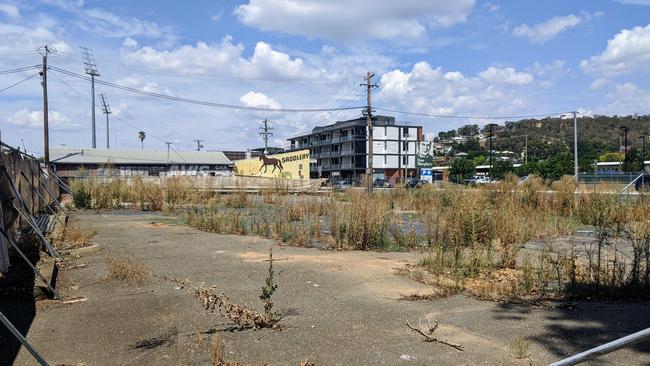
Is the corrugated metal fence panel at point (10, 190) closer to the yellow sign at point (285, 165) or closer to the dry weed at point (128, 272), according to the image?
the dry weed at point (128, 272)

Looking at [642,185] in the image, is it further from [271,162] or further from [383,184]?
[271,162]

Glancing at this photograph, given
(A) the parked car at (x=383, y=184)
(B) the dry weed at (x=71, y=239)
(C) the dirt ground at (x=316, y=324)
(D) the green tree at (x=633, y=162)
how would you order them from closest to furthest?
1. (C) the dirt ground at (x=316, y=324)
2. (B) the dry weed at (x=71, y=239)
3. (A) the parked car at (x=383, y=184)
4. (D) the green tree at (x=633, y=162)

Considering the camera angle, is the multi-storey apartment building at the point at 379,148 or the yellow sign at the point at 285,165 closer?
the yellow sign at the point at 285,165

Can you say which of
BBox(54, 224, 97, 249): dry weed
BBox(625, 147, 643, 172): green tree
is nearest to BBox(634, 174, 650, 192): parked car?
BBox(54, 224, 97, 249): dry weed

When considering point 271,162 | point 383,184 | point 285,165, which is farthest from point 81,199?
point 271,162

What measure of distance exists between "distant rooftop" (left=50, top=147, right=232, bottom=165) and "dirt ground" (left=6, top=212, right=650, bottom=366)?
3290 inches

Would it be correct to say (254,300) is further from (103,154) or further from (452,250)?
(103,154)

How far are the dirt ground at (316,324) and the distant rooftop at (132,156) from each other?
274 feet

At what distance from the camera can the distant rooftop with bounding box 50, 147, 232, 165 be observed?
8685 cm

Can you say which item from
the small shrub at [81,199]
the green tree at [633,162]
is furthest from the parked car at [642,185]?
the green tree at [633,162]

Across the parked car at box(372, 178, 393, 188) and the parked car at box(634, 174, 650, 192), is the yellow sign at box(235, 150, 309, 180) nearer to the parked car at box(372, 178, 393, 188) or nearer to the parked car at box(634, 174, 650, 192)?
the parked car at box(372, 178, 393, 188)

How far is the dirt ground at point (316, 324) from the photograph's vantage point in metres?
5.07

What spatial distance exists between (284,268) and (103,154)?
90795mm

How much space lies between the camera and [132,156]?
9506 cm
